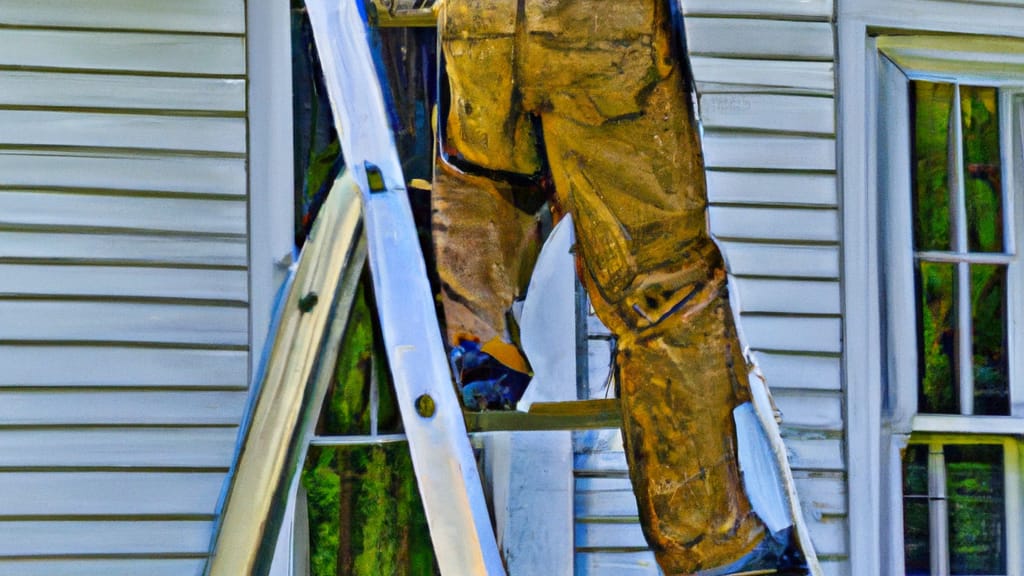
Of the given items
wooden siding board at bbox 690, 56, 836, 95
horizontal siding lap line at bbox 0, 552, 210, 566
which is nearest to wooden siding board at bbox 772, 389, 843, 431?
wooden siding board at bbox 690, 56, 836, 95

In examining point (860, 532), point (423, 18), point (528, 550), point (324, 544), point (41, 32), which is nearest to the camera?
point (324, 544)

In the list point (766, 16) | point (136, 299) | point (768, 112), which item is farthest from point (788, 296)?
point (136, 299)

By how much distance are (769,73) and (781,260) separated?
18.0 inches

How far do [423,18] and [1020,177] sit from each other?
71.8 inches

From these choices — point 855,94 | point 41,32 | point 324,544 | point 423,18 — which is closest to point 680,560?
point 324,544

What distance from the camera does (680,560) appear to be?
1380 mm

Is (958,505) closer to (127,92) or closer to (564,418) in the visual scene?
(564,418)

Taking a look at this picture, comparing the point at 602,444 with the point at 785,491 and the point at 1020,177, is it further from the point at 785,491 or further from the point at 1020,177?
the point at 1020,177

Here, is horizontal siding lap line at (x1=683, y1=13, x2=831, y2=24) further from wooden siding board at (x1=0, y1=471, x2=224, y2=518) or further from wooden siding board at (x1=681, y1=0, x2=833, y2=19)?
wooden siding board at (x1=0, y1=471, x2=224, y2=518)

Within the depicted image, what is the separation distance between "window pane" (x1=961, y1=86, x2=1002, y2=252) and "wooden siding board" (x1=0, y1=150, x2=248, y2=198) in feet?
5.77

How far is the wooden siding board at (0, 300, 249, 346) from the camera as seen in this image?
2484 millimetres

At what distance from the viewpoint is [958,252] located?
2.80 meters

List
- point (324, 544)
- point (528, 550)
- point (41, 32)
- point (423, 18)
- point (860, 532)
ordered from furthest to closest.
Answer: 1. point (860, 532)
2. point (41, 32)
3. point (528, 550)
4. point (423, 18)
5. point (324, 544)

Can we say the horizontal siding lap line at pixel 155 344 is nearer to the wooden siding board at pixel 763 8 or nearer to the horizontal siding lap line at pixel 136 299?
the horizontal siding lap line at pixel 136 299
